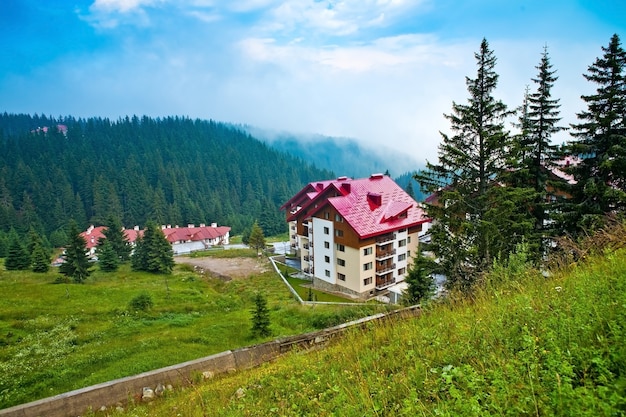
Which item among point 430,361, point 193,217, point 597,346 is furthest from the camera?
point 193,217

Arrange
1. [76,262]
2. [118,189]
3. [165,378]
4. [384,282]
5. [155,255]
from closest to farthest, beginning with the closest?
[165,378] < [384,282] < [76,262] < [155,255] < [118,189]

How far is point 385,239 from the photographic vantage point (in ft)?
120

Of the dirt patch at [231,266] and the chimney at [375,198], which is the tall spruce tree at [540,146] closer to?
the chimney at [375,198]

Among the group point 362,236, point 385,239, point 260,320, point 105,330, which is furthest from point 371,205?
point 105,330

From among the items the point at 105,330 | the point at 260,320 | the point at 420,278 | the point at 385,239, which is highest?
the point at 420,278

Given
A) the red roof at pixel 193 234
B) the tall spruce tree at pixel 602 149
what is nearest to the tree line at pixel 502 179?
the tall spruce tree at pixel 602 149

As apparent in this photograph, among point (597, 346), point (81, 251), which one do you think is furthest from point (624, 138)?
point (81, 251)

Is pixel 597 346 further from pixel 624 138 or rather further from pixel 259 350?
pixel 624 138

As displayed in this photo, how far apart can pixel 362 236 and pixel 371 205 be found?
17.0 ft

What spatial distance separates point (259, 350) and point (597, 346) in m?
8.77

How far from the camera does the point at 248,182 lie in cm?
17500

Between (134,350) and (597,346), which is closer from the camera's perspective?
(597,346)

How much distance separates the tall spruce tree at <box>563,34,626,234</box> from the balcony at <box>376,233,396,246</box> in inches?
748

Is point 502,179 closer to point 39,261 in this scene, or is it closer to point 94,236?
point 39,261
